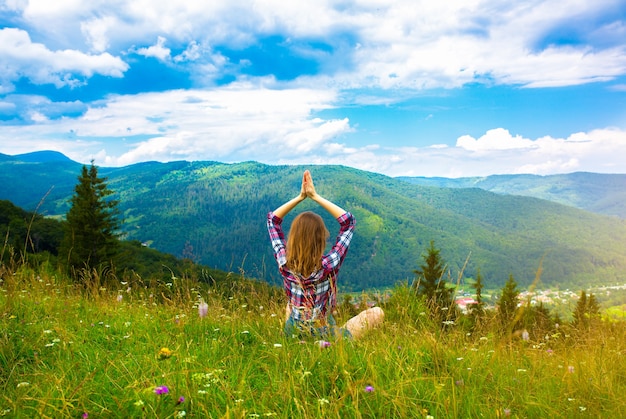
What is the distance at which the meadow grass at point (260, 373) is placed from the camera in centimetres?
238

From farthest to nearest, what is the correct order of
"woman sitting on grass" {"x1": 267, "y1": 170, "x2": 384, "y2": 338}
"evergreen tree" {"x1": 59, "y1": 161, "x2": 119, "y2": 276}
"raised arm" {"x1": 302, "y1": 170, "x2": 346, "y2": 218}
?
"evergreen tree" {"x1": 59, "y1": 161, "x2": 119, "y2": 276}
"raised arm" {"x1": 302, "y1": 170, "x2": 346, "y2": 218}
"woman sitting on grass" {"x1": 267, "y1": 170, "x2": 384, "y2": 338}

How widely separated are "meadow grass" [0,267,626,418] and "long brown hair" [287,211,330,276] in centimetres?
60

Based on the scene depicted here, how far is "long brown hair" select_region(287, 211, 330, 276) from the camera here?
4164 mm

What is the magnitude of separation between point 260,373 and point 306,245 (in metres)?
1.47

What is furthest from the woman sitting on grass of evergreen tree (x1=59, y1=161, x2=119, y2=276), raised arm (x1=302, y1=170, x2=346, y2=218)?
evergreen tree (x1=59, y1=161, x2=119, y2=276)

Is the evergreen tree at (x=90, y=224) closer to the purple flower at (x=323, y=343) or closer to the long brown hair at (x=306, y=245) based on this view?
the long brown hair at (x=306, y=245)

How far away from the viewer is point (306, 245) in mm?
4160

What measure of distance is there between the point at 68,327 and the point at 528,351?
4.59m

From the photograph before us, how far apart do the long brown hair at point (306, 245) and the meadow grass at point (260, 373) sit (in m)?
0.60

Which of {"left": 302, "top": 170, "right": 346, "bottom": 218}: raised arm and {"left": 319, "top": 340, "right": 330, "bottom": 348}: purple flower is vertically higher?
{"left": 302, "top": 170, "right": 346, "bottom": 218}: raised arm

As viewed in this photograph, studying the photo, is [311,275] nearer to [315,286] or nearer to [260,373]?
[315,286]

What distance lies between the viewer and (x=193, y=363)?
292 centimetres

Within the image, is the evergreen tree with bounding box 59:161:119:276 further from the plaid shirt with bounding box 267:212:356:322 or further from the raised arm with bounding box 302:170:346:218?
the plaid shirt with bounding box 267:212:356:322

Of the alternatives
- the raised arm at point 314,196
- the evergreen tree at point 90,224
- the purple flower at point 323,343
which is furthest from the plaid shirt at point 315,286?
→ the evergreen tree at point 90,224
